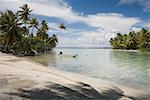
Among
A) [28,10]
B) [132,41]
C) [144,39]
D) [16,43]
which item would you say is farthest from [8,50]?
[132,41]

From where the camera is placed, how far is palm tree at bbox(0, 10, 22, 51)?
56031mm

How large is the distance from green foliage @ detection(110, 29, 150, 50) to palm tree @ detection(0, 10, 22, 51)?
87.1m

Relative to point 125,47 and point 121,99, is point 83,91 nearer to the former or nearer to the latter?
point 121,99

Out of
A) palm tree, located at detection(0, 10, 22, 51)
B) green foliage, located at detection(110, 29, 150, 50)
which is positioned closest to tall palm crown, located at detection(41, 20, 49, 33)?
palm tree, located at detection(0, 10, 22, 51)

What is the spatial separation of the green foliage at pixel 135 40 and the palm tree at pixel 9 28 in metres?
87.1

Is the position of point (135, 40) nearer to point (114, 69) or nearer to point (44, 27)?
point (44, 27)

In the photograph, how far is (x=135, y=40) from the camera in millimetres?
143000

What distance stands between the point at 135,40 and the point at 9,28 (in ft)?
324

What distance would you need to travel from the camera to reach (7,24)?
187 ft

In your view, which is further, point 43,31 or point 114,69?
point 43,31

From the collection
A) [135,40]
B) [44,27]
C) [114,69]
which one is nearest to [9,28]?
[114,69]

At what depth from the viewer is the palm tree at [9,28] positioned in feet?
184

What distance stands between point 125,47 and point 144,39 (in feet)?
82.5

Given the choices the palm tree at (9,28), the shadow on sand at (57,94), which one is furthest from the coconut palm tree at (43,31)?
the shadow on sand at (57,94)
